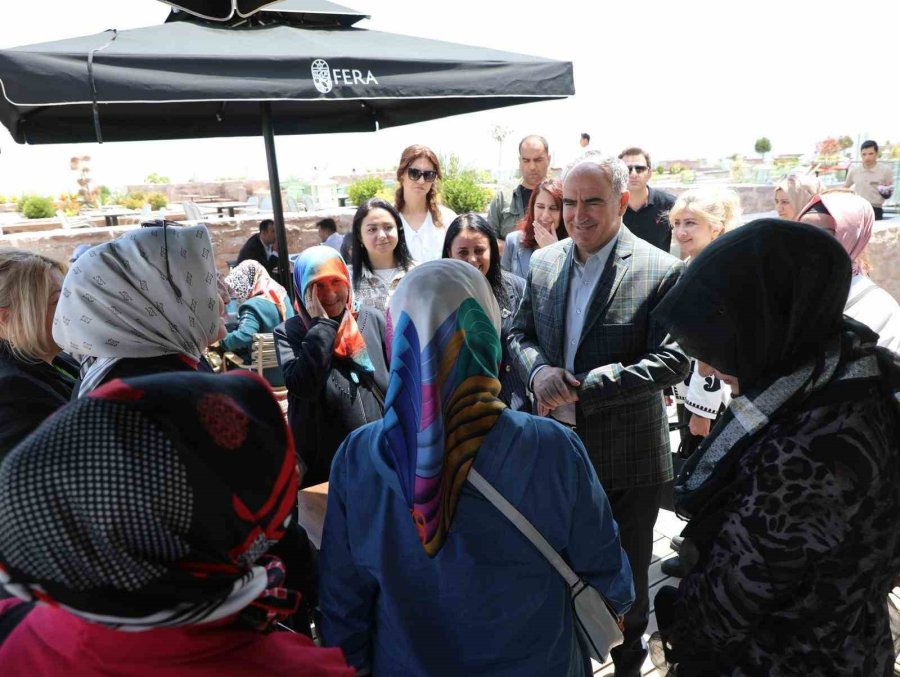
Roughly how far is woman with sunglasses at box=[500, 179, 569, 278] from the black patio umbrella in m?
0.54

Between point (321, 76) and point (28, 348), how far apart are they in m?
1.82

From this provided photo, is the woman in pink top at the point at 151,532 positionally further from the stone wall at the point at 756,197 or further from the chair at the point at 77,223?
the chair at the point at 77,223

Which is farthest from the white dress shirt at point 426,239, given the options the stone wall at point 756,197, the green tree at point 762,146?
the green tree at point 762,146

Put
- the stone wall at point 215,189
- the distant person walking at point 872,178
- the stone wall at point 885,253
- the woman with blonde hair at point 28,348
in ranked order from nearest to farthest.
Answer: the woman with blonde hair at point 28,348 → the stone wall at point 885,253 → the distant person walking at point 872,178 → the stone wall at point 215,189

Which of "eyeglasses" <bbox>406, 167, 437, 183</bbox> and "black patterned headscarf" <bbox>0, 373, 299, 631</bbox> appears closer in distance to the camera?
"black patterned headscarf" <bbox>0, 373, 299, 631</bbox>

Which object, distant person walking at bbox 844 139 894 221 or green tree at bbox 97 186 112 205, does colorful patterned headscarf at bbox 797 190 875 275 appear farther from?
green tree at bbox 97 186 112 205

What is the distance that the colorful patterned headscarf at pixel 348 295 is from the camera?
2.51m

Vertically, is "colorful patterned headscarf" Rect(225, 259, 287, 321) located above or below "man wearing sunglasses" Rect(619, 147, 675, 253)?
below

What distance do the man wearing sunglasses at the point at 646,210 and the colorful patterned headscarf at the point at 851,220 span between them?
5.52 ft

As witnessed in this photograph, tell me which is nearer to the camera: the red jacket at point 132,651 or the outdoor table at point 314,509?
the red jacket at point 132,651

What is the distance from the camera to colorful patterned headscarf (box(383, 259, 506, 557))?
117 centimetres

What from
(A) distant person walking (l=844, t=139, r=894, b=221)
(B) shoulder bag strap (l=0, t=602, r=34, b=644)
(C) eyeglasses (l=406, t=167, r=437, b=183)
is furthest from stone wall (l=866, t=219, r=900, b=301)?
(B) shoulder bag strap (l=0, t=602, r=34, b=644)

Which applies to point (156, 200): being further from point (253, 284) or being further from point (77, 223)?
point (253, 284)

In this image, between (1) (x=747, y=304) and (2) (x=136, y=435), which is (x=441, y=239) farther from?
(2) (x=136, y=435)
